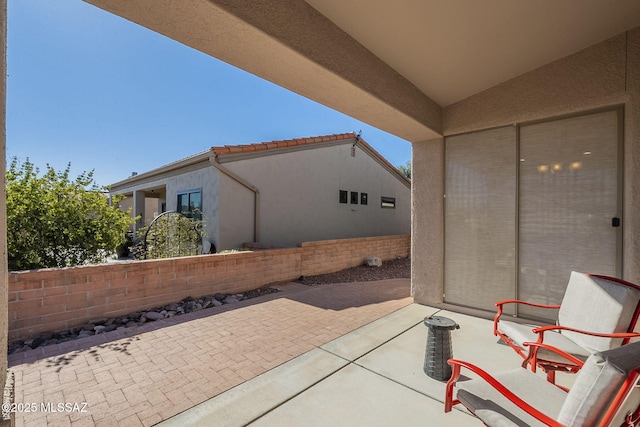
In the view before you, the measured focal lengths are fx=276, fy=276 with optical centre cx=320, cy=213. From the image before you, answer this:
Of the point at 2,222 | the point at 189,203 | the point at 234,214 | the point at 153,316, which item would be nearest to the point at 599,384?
the point at 2,222

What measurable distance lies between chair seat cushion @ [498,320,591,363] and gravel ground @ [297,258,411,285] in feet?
16.1

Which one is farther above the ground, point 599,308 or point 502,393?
point 599,308

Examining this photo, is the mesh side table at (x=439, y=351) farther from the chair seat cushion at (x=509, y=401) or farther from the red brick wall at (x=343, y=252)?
the red brick wall at (x=343, y=252)

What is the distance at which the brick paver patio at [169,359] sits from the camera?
2529 mm

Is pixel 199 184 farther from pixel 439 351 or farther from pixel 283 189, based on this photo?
pixel 439 351

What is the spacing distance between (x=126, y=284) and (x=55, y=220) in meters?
1.65

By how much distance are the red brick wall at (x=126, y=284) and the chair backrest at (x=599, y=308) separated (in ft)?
18.2

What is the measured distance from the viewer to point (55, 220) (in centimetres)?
474

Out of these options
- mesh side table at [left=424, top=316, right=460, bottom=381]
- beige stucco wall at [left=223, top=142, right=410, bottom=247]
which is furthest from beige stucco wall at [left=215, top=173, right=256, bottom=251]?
mesh side table at [left=424, top=316, right=460, bottom=381]

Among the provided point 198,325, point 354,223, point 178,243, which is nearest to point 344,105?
point 198,325

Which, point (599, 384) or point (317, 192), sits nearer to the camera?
point (599, 384)

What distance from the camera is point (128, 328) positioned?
167 inches

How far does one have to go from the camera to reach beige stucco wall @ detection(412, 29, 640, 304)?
3.46 metres

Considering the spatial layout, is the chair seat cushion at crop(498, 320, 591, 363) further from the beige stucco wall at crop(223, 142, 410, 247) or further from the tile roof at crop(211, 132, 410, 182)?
the tile roof at crop(211, 132, 410, 182)
